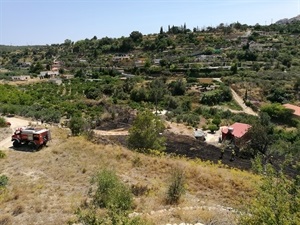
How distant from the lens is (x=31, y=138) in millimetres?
21500

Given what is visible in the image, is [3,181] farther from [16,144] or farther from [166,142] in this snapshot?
[166,142]

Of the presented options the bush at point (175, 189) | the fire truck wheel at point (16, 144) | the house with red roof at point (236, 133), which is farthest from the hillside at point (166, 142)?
the fire truck wheel at point (16, 144)

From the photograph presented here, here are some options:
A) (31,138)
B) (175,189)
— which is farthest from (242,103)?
(175,189)

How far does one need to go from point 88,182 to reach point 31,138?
290 inches

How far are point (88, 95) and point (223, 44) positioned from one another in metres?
63.8

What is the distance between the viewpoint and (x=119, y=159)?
18.9m

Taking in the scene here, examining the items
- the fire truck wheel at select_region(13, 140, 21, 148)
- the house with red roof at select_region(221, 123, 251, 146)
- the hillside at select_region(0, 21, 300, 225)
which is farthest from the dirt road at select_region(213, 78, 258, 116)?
the fire truck wheel at select_region(13, 140, 21, 148)

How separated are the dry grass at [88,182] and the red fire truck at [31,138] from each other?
2.15 feet

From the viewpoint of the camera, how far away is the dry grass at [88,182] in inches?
508

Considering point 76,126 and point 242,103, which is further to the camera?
point 242,103

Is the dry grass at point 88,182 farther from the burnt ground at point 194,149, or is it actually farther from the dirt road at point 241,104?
the dirt road at point 241,104

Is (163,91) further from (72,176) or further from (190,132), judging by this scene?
(72,176)

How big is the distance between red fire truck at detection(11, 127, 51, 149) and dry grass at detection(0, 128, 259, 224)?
25.8 inches

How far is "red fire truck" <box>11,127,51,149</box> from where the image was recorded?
21.2 meters
